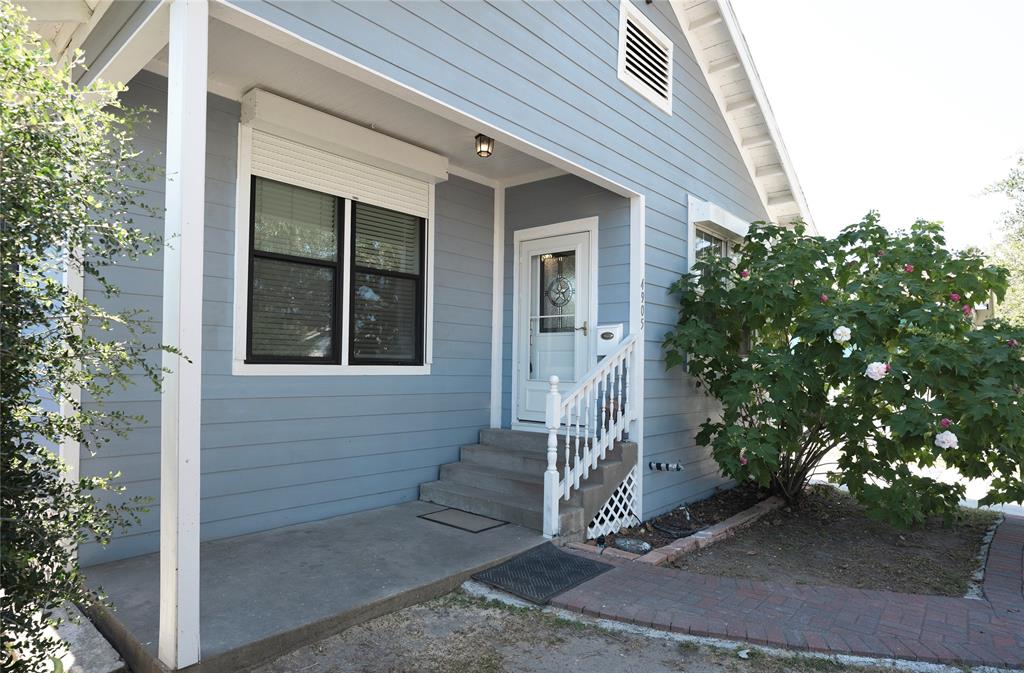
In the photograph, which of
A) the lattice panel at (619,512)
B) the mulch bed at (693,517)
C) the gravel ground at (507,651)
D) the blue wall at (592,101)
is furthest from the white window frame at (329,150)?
the mulch bed at (693,517)

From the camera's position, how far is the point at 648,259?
5.00 meters

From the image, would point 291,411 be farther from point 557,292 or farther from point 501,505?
point 557,292

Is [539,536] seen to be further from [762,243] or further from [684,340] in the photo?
[762,243]

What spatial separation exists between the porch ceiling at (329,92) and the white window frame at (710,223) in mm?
1476

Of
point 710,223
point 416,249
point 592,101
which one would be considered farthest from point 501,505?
point 710,223

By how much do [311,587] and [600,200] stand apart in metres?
3.66

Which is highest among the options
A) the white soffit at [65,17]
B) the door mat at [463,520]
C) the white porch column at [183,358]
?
the white soffit at [65,17]

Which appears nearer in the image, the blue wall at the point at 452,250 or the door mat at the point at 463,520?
the blue wall at the point at 452,250

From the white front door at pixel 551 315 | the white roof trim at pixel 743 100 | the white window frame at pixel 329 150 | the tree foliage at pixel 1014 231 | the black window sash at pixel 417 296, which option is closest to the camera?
the white window frame at pixel 329 150

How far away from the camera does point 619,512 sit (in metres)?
4.69

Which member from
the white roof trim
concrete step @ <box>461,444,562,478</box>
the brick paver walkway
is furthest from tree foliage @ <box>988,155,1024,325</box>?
concrete step @ <box>461,444,562,478</box>

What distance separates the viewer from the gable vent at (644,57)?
4.91 meters

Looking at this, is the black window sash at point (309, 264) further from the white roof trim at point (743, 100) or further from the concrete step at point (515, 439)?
the white roof trim at point (743, 100)

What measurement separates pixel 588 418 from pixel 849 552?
216 cm
